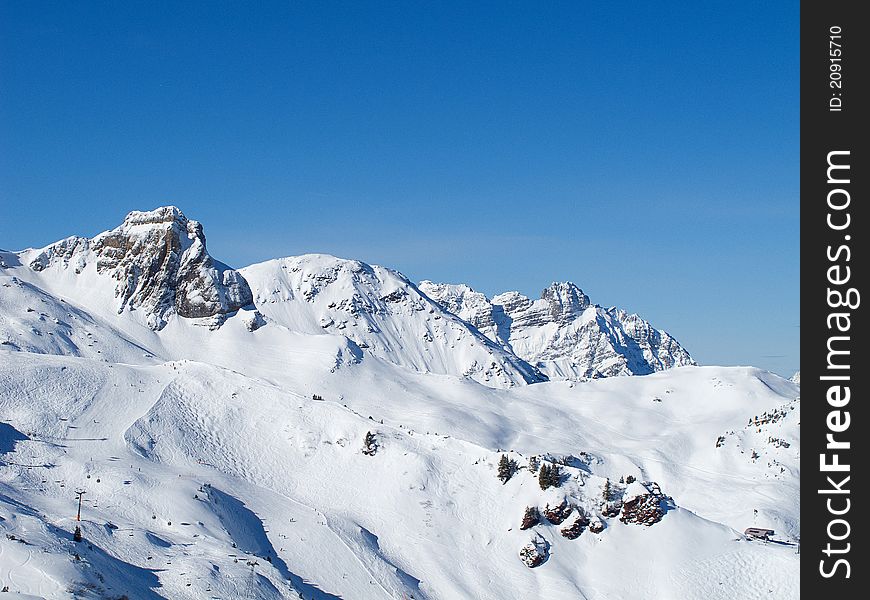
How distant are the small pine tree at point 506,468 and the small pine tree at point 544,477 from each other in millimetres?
2991

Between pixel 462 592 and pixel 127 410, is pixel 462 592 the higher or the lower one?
the lower one

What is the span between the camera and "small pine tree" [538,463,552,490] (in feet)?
194

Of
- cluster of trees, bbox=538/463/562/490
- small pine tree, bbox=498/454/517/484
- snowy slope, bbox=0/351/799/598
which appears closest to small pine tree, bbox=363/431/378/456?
snowy slope, bbox=0/351/799/598

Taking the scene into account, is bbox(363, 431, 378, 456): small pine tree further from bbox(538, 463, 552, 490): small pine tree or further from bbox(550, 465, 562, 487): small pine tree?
bbox(550, 465, 562, 487): small pine tree

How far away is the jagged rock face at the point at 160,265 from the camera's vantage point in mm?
146125

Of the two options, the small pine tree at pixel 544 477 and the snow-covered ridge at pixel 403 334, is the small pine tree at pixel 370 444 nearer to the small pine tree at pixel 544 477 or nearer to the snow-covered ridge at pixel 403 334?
the small pine tree at pixel 544 477

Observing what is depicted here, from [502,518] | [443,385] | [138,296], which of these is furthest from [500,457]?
[138,296]

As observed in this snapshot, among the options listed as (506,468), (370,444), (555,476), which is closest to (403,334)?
(370,444)

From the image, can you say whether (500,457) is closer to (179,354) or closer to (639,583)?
(639,583)

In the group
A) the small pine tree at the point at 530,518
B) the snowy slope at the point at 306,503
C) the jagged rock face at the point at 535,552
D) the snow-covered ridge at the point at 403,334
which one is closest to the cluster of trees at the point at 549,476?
the snowy slope at the point at 306,503

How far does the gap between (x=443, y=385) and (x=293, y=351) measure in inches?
1191

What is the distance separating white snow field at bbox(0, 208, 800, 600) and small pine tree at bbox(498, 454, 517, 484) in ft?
0.57

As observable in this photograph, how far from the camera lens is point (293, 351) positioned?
132 metres

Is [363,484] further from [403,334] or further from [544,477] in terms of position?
[403,334]
